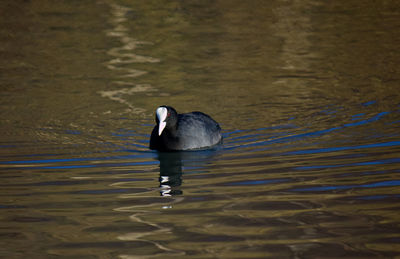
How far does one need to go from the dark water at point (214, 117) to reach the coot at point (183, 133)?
21cm

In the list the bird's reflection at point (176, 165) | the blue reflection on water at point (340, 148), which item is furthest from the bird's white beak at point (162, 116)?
the blue reflection on water at point (340, 148)

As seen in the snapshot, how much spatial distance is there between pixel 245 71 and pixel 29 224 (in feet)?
33.7

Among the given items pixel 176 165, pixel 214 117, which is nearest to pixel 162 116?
pixel 176 165

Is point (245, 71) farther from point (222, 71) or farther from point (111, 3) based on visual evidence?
point (111, 3)

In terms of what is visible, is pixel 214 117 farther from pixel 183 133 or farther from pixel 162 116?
pixel 162 116

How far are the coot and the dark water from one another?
0.21 meters

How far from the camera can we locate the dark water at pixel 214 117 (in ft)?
23.3

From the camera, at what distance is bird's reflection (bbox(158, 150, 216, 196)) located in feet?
29.8

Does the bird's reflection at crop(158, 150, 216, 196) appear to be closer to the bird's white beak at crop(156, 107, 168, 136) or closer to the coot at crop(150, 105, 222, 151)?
the coot at crop(150, 105, 222, 151)

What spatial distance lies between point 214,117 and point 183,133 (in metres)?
2.32

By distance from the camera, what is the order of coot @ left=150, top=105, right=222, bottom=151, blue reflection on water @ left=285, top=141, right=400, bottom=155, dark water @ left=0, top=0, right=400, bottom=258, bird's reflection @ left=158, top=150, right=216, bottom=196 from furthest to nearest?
coot @ left=150, top=105, right=222, bottom=151
blue reflection on water @ left=285, top=141, right=400, bottom=155
bird's reflection @ left=158, top=150, right=216, bottom=196
dark water @ left=0, top=0, right=400, bottom=258

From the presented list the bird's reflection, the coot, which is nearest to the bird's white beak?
the coot

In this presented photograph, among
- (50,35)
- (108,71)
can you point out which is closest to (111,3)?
(50,35)

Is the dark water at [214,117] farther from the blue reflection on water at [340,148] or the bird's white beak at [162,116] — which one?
the bird's white beak at [162,116]
